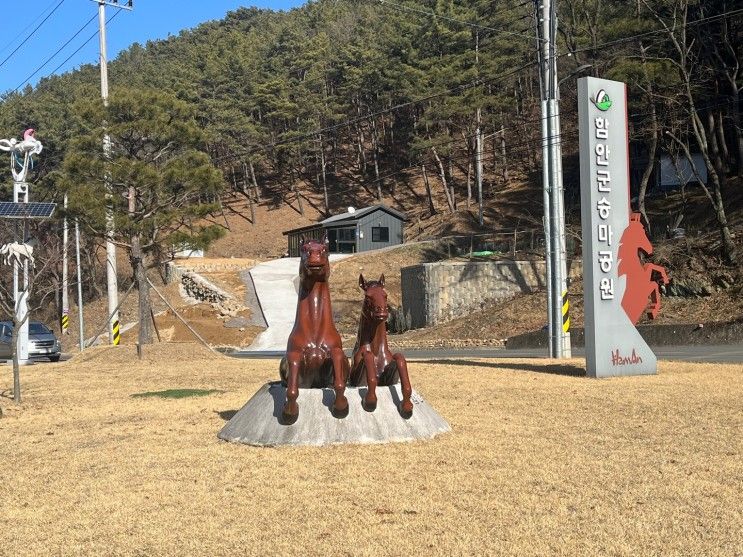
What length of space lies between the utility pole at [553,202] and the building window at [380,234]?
40900mm

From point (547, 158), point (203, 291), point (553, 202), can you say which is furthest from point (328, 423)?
point (203, 291)

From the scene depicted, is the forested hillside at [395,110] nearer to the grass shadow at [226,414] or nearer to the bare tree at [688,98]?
the bare tree at [688,98]

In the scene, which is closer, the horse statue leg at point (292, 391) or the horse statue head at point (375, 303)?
the horse statue leg at point (292, 391)

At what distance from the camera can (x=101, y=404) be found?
14.5 metres

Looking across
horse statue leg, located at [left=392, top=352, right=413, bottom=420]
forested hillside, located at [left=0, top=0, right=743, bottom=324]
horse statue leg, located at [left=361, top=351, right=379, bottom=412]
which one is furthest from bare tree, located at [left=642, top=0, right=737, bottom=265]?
horse statue leg, located at [left=361, top=351, right=379, bottom=412]

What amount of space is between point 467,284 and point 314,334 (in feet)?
95.9

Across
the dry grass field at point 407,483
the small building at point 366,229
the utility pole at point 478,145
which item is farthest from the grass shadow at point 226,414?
the small building at point 366,229

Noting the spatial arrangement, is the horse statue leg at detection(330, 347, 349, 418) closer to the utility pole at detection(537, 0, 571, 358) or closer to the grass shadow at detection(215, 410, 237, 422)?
the grass shadow at detection(215, 410, 237, 422)

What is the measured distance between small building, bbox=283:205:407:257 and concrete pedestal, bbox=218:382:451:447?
51697 mm

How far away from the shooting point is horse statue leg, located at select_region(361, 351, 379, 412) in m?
9.49

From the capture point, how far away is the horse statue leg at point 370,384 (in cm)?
949

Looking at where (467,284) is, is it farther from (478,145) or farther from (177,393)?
(478,145)

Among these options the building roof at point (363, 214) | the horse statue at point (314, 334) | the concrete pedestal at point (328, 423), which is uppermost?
the building roof at point (363, 214)

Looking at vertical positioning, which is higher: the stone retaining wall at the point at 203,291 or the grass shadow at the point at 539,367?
the stone retaining wall at the point at 203,291
